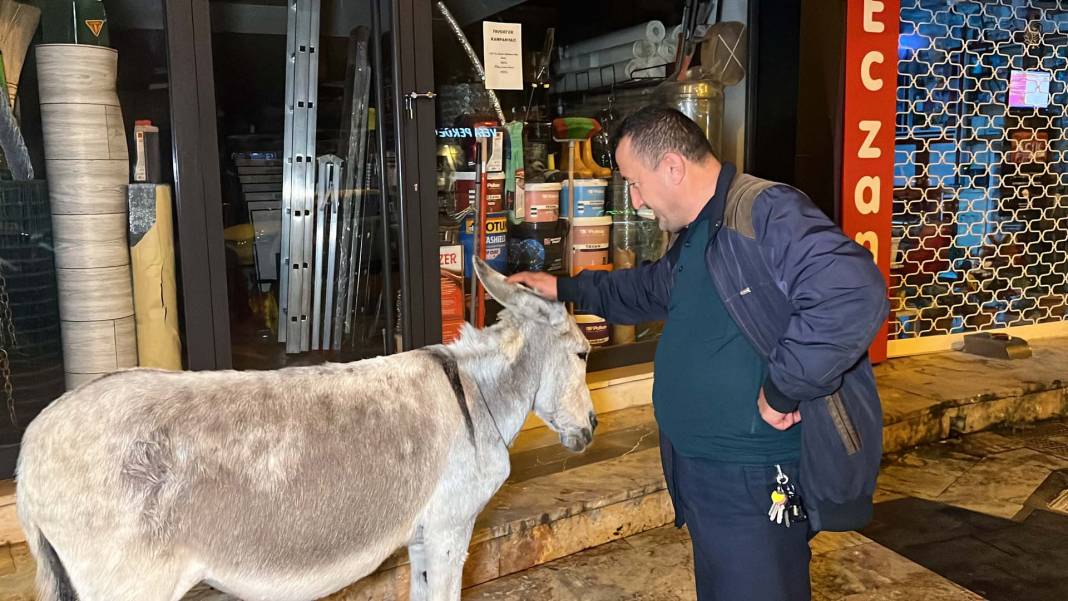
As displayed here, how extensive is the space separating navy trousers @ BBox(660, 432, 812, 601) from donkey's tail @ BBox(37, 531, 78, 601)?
1555 millimetres

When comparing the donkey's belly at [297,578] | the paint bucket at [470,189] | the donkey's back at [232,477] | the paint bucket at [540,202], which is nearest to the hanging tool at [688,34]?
the paint bucket at [540,202]

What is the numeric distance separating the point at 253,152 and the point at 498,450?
200 cm

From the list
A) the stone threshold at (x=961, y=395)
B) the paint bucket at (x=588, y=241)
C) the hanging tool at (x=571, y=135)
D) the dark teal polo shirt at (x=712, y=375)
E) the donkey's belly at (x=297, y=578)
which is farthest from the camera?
the stone threshold at (x=961, y=395)

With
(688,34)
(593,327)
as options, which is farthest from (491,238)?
(688,34)

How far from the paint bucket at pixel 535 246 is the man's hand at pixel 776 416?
7.91ft

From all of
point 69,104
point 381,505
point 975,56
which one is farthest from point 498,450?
point 975,56

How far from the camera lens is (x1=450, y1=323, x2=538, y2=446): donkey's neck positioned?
7.34 ft

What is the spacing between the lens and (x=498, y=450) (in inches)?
87.9

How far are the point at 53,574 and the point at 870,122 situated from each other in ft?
16.3

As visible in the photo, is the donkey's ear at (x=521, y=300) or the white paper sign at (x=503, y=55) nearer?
the donkey's ear at (x=521, y=300)

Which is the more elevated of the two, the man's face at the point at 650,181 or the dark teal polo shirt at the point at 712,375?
the man's face at the point at 650,181

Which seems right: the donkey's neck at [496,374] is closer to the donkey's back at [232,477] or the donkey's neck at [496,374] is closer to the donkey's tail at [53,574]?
the donkey's back at [232,477]

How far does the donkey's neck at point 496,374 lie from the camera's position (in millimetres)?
2236

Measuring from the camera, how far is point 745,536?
2252 mm
